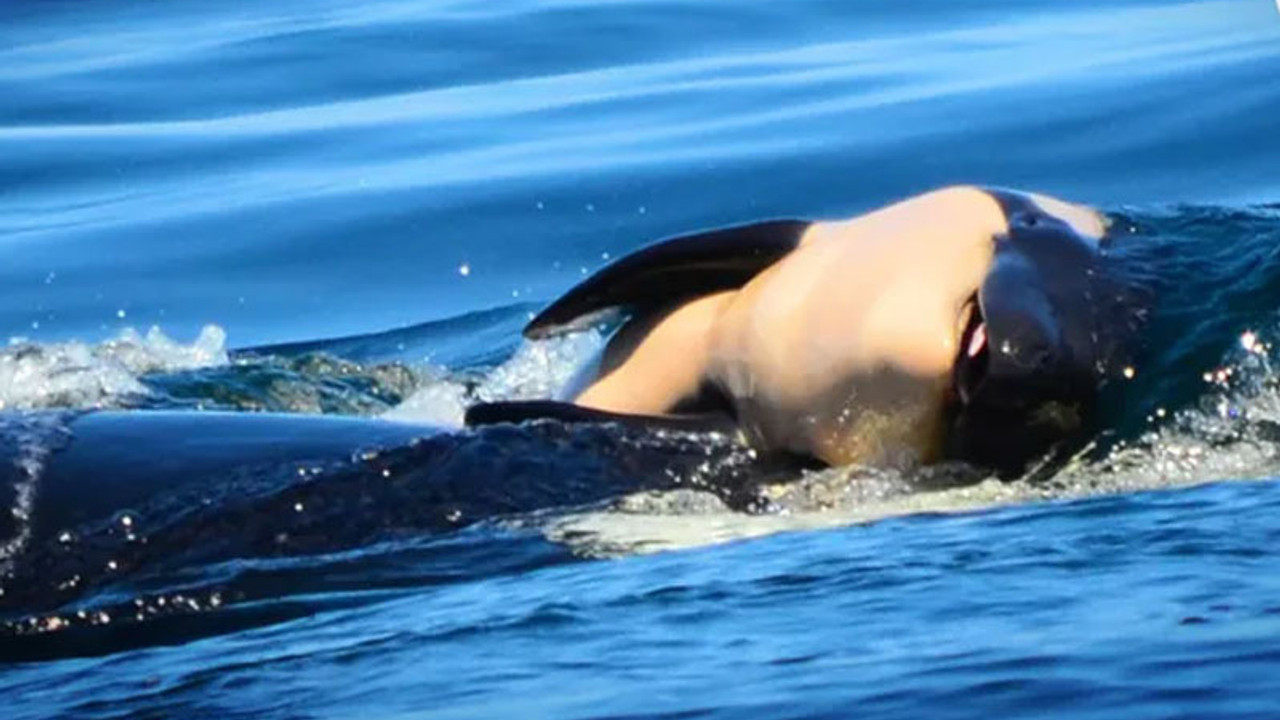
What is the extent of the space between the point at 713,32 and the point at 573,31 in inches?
25.9

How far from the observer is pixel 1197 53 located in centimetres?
1348

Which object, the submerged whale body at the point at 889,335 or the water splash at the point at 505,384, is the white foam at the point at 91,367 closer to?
the water splash at the point at 505,384

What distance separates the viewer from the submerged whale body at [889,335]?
6047 millimetres

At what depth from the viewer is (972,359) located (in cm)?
604

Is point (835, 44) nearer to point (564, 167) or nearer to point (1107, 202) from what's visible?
point (564, 167)

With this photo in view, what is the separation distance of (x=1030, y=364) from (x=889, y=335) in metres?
0.27

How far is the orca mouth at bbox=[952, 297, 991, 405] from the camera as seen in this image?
602 centimetres

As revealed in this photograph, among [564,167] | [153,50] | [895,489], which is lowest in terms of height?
[895,489]

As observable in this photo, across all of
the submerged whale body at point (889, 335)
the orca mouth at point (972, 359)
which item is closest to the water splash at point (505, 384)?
the submerged whale body at point (889, 335)

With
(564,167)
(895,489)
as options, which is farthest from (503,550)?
(564,167)

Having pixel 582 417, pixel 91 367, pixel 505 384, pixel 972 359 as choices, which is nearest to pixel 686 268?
pixel 582 417

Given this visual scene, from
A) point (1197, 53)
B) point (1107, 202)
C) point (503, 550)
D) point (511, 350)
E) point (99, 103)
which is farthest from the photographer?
point (99, 103)

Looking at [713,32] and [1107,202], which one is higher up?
[713,32]

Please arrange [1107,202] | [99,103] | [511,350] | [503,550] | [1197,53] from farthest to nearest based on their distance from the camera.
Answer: [99,103] → [1197,53] → [1107,202] → [511,350] → [503,550]
